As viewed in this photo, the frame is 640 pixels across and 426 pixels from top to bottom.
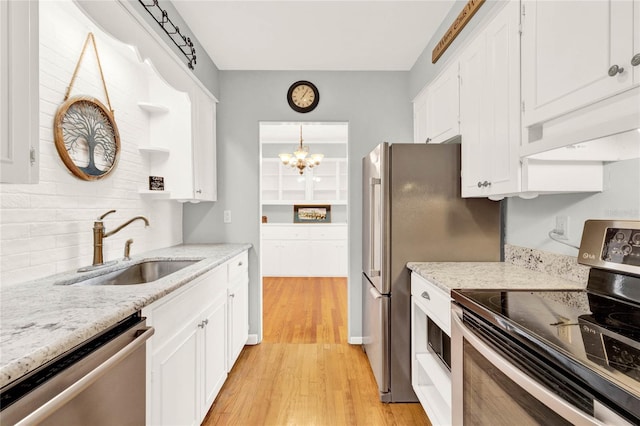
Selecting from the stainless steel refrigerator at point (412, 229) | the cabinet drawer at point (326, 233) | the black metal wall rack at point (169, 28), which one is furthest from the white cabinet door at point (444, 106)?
the cabinet drawer at point (326, 233)

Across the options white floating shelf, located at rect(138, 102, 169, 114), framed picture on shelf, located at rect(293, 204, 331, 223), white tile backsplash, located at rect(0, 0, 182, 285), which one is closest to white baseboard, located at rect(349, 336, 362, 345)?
white tile backsplash, located at rect(0, 0, 182, 285)

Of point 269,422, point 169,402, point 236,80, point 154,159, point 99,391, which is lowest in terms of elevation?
point 269,422

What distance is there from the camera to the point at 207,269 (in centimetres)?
164

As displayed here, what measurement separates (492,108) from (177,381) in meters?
2.00

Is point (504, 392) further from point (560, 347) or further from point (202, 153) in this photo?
point (202, 153)

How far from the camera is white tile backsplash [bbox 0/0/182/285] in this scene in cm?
128

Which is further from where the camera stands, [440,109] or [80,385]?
[440,109]

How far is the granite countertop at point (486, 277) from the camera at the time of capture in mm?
1279

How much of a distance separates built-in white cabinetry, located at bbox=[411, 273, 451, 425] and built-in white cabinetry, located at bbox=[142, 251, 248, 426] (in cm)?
122

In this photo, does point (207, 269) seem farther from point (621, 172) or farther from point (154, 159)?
point (621, 172)

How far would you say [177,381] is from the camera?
1.34 meters

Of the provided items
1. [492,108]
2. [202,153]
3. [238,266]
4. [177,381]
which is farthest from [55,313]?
[492,108]

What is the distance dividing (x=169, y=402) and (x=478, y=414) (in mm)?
1231

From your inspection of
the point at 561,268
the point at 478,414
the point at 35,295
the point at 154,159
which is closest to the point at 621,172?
the point at 561,268
